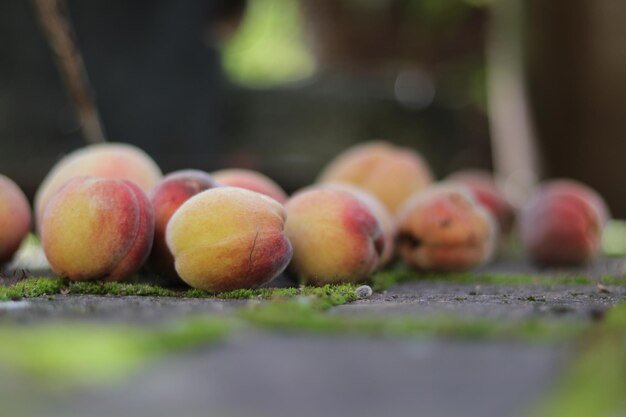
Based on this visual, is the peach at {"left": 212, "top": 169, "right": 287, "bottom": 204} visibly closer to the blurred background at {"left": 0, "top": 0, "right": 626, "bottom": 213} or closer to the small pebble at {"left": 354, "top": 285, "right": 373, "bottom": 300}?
the small pebble at {"left": 354, "top": 285, "right": 373, "bottom": 300}

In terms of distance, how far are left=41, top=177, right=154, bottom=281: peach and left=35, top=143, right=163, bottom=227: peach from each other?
23 centimetres

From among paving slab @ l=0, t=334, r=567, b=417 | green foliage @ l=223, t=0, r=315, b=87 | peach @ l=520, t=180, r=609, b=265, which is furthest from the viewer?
green foliage @ l=223, t=0, r=315, b=87

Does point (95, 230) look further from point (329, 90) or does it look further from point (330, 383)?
point (329, 90)

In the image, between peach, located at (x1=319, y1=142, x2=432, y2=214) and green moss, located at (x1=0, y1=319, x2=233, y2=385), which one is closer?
green moss, located at (x1=0, y1=319, x2=233, y2=385)

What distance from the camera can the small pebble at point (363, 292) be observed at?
864 millimetres

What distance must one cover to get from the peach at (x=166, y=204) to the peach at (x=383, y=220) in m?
0.20

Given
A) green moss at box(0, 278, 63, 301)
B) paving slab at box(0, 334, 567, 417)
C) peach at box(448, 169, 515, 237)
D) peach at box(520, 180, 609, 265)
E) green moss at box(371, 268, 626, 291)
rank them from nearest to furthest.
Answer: paving slab at box(0, 334, 567, 417), green moss at box(0, 278, 63, 301), green moss at box(371, 268, 626, 291), peach at box(520, 180, 609, 265), peach at box(448, 169, 515, 237)

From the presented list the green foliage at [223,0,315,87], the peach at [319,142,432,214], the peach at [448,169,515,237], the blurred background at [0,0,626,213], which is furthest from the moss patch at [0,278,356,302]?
the green foliage at [223,0,315,87]

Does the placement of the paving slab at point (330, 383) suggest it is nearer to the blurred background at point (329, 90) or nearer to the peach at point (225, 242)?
the peach at point (225, 242)

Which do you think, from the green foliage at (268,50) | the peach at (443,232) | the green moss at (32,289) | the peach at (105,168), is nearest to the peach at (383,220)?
the peach at (443,232)

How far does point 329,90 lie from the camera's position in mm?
3439

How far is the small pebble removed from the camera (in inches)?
34.0

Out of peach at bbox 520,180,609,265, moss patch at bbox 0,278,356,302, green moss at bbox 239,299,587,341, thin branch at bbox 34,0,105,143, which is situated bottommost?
peach at bbox 520,180,609,265

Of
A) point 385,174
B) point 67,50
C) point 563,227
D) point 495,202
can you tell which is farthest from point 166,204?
point 67,50
